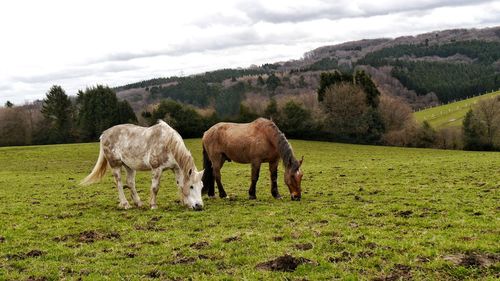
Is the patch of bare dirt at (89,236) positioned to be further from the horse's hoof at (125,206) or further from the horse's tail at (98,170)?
the horse's tail at (98,170)

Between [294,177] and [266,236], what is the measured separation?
489 centimetres

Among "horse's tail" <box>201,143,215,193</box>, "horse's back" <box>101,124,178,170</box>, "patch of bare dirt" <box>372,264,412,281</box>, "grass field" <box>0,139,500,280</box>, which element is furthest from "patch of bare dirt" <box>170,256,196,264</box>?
"horse's tail" <box>201,143,215,193</box>

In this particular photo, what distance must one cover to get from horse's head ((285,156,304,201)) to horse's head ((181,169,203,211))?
2986 mm

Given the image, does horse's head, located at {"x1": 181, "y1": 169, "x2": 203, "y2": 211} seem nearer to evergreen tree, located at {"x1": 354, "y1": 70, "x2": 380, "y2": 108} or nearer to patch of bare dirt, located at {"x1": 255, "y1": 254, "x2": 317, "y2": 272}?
Answer: patch of bare dirt, located at {"x1": 255, "y1": 254, "x2": 317, "y2": 272}

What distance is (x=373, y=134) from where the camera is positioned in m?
64.9

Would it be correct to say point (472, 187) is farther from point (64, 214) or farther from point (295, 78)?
point (295, 78)

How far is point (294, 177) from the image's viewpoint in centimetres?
1371

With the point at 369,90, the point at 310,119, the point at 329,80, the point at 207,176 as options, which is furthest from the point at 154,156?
the point at 329,80

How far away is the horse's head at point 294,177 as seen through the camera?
13.6m

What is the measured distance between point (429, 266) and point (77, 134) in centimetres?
7167

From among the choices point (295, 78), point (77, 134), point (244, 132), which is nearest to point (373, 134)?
point (77, 134)

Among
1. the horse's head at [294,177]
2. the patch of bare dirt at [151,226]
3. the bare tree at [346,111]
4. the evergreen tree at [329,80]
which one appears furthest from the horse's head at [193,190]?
the evergreen tree at [329,80]

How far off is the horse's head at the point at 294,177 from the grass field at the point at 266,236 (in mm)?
394

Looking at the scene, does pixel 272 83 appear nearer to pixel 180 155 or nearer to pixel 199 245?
pixel 180 155
